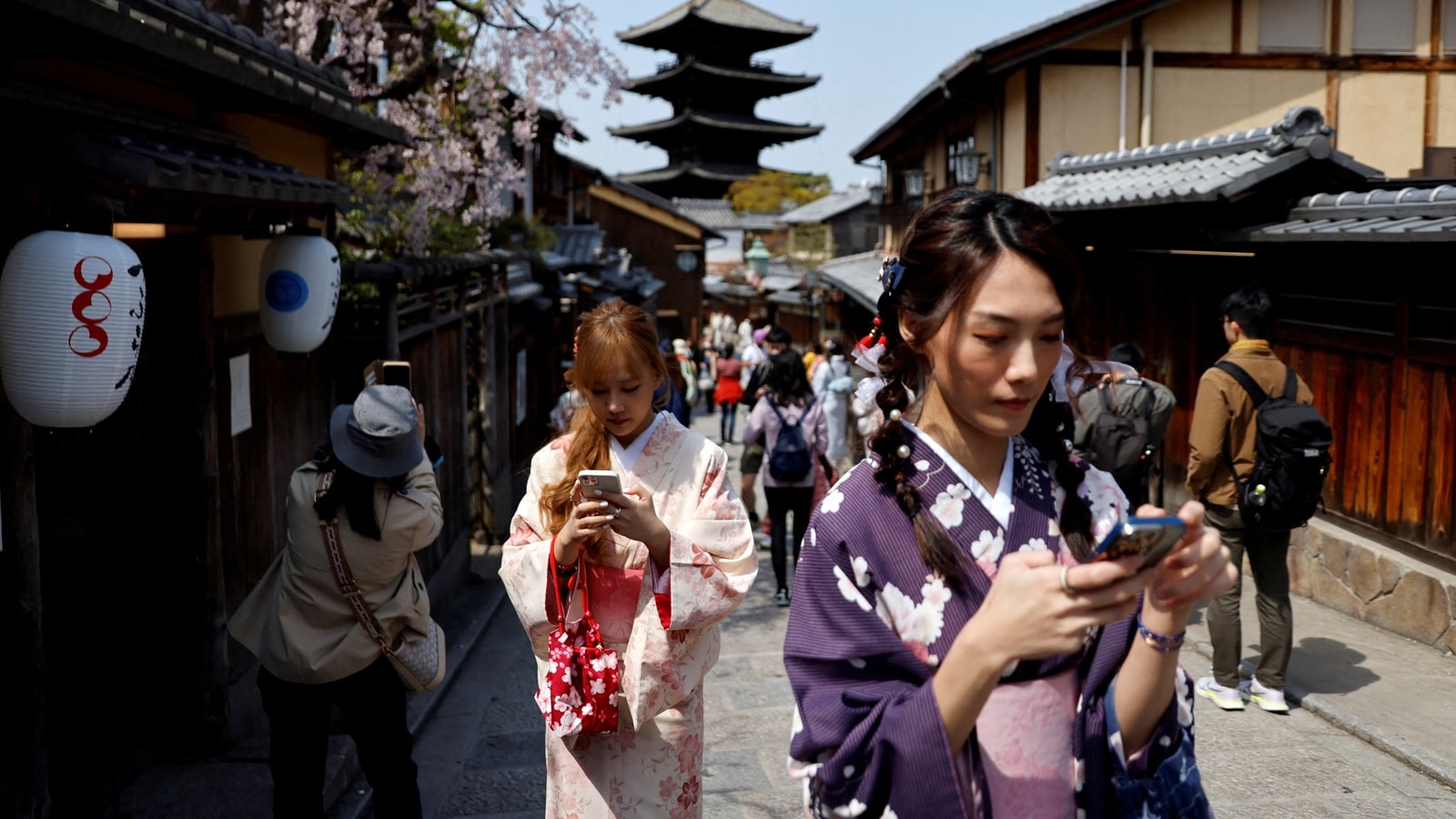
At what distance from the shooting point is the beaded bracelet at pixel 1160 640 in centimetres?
208

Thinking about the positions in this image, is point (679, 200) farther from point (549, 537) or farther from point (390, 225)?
point (549, 537)

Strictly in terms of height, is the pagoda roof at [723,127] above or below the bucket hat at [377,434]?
above

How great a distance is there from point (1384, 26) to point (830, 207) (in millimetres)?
27317

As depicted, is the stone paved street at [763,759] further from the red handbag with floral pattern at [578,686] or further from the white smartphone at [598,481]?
the white smartphone at [598,481]

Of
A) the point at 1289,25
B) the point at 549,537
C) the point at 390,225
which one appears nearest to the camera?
the point at 549,537

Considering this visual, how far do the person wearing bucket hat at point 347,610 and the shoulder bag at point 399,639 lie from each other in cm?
2

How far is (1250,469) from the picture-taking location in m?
6.61

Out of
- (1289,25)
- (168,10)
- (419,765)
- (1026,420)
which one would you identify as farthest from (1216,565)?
(1289,25)

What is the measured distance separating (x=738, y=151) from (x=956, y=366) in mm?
58730

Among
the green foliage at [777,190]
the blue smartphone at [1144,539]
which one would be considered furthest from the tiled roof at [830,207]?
the blue smartphone at [1144,539]

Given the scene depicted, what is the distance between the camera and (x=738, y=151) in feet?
196

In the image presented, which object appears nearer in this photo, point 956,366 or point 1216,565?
point 1216,565

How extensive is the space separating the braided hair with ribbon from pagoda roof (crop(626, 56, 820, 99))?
5421 centimetres

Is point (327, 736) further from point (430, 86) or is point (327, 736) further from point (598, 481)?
point (430, 86)
